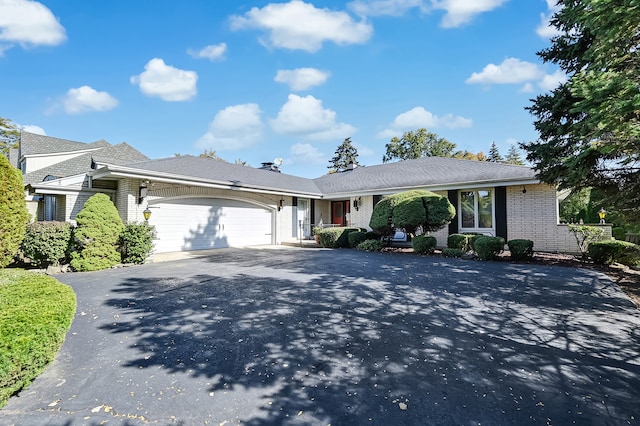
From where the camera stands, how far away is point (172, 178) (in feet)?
35.2

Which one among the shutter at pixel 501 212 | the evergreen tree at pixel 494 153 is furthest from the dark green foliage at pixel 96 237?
the evergreen tree at pixel 494 153

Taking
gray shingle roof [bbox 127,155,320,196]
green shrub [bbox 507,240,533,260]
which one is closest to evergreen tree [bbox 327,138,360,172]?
gray shingle roof [bbox 127,155,320,196]

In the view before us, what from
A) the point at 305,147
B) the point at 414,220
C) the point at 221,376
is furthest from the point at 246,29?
the point at 305,147

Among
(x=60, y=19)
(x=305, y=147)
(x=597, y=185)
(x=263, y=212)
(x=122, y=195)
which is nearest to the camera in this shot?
(x=597, y=185)

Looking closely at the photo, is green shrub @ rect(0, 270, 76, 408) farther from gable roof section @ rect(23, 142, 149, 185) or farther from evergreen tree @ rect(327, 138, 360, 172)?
evergreen tree @ rect(327, 138, 360, 172)

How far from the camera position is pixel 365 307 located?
483 cm

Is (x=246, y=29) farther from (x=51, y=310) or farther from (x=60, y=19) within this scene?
(x=51, y=310)

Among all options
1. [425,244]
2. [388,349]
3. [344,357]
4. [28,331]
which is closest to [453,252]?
[425,244]

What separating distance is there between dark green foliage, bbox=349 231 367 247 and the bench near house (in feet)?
8.36

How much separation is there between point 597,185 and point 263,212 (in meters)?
12.5

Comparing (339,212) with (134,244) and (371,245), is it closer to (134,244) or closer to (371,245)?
(371,245)

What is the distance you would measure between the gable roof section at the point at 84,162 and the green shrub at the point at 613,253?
707 inches

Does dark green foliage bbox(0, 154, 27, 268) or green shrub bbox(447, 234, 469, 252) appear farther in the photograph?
green shrub bbox(447, 234, 469, 252)

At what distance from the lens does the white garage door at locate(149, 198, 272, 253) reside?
11.3 metres
